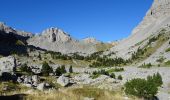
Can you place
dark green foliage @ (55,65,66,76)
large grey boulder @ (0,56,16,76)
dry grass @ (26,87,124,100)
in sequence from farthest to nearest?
dark green foliage @ (55,65,66,76), large grey boulder @ (0,56,16,76), dry grass @ (26,87,124,100)

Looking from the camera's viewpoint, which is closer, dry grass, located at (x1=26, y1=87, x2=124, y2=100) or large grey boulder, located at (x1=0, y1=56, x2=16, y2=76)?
dry grass, located at (x1=26, y1=87, x2=124, y2=100)

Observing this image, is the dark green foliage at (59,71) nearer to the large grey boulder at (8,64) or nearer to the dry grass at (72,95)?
the large grey boulder at (8,64)

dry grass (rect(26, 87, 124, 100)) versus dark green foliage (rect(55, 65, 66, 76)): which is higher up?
dark green foliage (rect(55, 65, 66, 76))

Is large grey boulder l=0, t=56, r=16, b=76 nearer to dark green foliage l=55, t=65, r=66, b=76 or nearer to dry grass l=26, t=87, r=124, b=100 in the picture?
dark green foliage l=55, t=65, r=66, b=76

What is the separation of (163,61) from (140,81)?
11178 centimetres

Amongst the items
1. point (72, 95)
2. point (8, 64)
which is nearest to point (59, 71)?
point (8, 64)

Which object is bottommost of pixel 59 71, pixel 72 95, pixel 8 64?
pixel 72 95

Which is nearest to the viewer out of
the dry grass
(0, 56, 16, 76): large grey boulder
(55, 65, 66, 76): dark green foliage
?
the dry grass

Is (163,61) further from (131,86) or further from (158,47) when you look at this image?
(131,86)

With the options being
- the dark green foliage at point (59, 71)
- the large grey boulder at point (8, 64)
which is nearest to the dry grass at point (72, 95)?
the large grey boulder at point (8, 64)

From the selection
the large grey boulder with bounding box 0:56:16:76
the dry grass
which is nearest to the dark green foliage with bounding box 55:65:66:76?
the large grey boulder with bounding box 0:56:16:76

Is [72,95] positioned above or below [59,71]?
below

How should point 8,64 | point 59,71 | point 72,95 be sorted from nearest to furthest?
point 72,95 < point 8,64 < point 59,71

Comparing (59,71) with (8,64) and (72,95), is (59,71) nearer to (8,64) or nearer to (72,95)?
(8,64)
